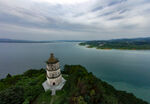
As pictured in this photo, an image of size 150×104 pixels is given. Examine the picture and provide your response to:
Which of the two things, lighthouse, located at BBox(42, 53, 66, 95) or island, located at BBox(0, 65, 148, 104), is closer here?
island, located at BBox(0, 65, 148, 104)

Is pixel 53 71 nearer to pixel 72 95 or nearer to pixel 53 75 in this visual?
pixel 53 75

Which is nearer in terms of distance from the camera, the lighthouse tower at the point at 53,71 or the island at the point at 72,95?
the island at the point at 72,95

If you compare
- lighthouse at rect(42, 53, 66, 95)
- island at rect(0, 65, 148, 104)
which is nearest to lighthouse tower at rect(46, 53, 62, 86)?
lighthouse at rect(42, 53, 66, 95)

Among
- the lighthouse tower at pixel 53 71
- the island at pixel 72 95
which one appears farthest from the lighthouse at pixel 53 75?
the island at pixel 72 95

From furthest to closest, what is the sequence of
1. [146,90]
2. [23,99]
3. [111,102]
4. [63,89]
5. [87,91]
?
[146,90] < [63,89] < [23,99] < [87,91] < [111,102]

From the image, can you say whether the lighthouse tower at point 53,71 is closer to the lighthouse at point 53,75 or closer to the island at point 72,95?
the lighthouse at point 53,75

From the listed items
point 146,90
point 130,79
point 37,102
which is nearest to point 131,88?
point 146,90

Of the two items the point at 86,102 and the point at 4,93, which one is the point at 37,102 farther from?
the point at 86,102

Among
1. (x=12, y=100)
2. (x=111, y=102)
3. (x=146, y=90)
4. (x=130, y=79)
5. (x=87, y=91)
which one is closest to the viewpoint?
(x=111, y=102)

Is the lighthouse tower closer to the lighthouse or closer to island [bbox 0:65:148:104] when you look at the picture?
the lighthouse

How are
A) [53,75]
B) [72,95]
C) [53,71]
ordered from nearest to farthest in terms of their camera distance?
[72,95]
[53,71]
[53,75]

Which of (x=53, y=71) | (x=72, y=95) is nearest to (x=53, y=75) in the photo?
(x=53, y=71)
